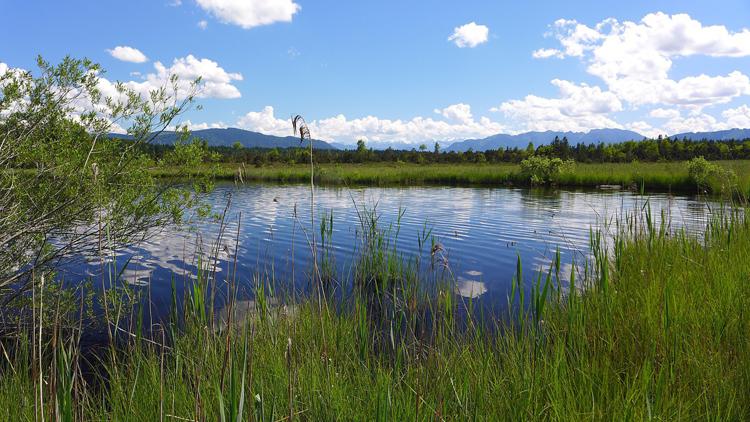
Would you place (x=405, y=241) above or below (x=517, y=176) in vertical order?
below

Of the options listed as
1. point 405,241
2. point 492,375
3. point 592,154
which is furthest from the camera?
point 592,154

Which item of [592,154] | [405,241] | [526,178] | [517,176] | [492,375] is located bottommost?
[405,241]

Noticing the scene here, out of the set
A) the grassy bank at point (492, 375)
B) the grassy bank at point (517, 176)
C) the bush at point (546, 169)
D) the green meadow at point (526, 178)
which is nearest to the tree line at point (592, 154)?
the grassy bank at point (517, 176)

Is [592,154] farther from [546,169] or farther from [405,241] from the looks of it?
[405,241]

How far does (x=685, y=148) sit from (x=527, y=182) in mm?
38504

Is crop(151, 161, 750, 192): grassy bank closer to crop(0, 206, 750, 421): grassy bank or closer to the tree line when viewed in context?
the tree line

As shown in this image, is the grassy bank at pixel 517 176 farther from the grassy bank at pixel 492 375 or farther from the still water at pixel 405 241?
the grassy bank at pixel 492 375

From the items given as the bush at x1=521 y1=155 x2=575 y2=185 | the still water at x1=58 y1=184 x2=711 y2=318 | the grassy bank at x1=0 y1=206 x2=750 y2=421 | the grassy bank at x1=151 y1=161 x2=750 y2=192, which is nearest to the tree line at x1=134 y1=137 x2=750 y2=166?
the grassy bank at x1=151 y1=161 x2=750 y2=192

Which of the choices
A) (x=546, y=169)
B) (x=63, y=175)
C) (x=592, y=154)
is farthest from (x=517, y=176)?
(x=63, y=175)

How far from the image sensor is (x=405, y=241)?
1332cm

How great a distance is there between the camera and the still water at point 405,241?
789 centimetres

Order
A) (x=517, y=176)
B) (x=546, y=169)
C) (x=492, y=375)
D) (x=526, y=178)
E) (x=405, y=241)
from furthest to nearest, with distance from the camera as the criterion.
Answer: (x=517, y=176), (x=526, y=178), (x=546, y=169), (x=405, y=241), (x=492, y=375)

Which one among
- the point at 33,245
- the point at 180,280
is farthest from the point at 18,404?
the point at 180,280

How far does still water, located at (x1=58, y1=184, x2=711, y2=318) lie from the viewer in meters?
7.89
